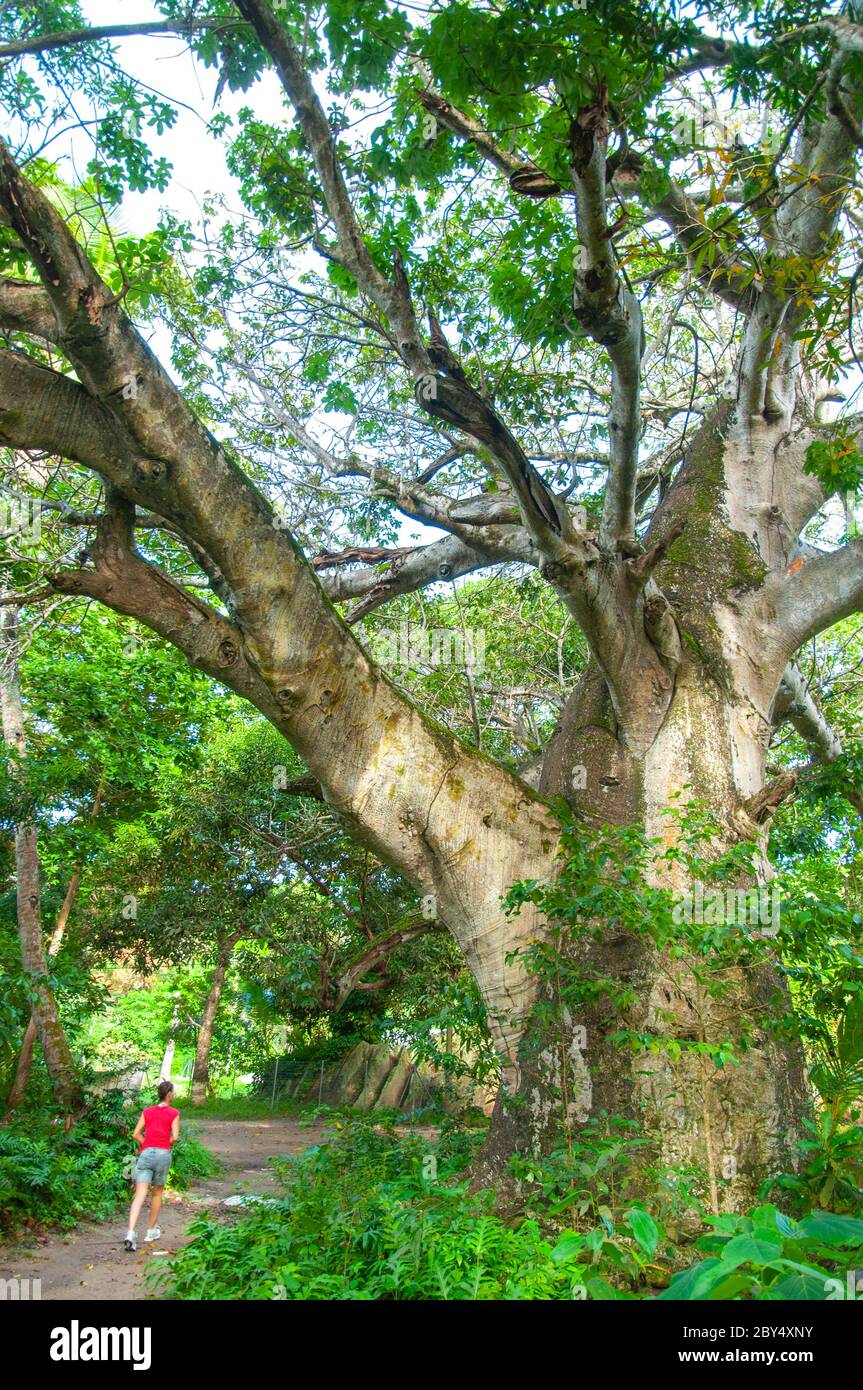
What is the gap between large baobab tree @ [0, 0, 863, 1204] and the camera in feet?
11.7

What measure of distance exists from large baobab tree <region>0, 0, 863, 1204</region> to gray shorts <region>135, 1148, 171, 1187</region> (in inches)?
123

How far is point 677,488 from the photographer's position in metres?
6.05

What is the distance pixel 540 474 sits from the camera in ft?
16.7

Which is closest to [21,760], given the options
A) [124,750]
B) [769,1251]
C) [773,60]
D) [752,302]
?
[124,750]

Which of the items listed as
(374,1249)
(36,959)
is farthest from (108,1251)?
(374,1249)

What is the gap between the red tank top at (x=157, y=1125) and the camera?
644 centimetres

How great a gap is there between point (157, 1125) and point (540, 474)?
520 cm

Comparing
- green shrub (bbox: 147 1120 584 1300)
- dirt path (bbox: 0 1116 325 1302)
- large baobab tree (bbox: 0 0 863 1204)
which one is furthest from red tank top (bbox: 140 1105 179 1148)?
large baobab tree (bbox: 0 0 863 1204)

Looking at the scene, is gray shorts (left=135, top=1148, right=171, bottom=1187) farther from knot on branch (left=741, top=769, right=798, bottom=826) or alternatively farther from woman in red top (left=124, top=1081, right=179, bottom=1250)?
knot on branch (left=741, top=769, right=798, bottom=826)

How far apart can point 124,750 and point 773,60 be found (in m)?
9.05

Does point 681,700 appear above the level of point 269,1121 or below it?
above

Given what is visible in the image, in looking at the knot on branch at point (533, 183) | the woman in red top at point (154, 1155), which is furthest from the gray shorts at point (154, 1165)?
the knot on branch at point (533, 183)

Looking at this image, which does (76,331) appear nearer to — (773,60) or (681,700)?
(773,60)

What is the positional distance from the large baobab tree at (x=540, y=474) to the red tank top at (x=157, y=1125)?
3.13 meters
